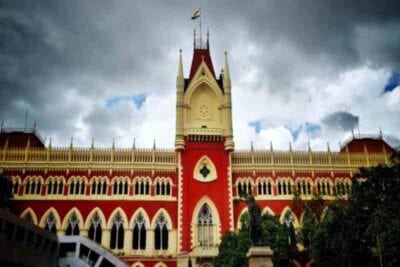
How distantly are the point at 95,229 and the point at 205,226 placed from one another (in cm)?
1074

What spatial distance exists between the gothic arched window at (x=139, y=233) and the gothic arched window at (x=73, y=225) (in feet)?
18.4

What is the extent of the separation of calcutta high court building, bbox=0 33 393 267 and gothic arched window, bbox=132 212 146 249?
0.32 ft

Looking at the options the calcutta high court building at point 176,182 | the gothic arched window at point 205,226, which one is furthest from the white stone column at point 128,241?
the gothic arched window at point 205,226

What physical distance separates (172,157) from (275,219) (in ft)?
45.0

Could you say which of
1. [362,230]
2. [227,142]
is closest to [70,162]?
[227,142]

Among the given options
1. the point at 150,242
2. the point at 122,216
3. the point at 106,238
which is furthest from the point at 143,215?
the point at 106,238

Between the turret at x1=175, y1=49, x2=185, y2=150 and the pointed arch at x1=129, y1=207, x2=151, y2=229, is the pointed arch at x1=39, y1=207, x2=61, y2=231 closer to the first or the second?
the pointed arch at x1=129, y1=207, x2=151, y2=229

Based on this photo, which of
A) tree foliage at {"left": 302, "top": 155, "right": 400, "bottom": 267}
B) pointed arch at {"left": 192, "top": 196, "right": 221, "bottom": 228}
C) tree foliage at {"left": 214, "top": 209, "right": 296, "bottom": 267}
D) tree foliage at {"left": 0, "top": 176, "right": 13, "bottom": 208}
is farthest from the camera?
pointed arch at {"left": 192, "top": 196, "right": 221, "bottom": 228}

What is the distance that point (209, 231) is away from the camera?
44.8 metres

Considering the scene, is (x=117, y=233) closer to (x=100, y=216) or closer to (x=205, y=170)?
(x=100, y=216)

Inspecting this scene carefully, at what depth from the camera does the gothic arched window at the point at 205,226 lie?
44.5 metres

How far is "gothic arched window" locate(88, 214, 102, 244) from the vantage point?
145ft

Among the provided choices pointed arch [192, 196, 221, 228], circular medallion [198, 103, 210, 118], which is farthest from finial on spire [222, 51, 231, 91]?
pointed arch [192, 196, 221, 228]

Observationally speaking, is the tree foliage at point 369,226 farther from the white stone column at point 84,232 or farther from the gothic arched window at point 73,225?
the gothic arched window at point 73,225
